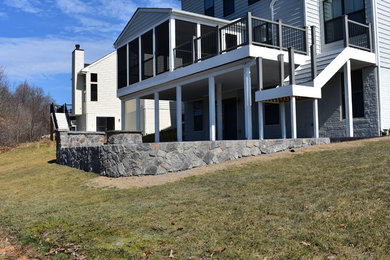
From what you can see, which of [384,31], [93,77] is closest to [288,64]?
[384,31]

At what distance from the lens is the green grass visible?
11.9ft

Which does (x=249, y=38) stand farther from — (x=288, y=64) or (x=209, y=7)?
(x=209, y=7)

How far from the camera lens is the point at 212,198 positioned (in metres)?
5.71

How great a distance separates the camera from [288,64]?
12484 mm

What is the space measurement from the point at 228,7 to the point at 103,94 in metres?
13.7

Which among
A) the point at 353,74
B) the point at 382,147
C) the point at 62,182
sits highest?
the point at 353,74

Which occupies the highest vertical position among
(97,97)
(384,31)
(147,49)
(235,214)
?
(147,49)

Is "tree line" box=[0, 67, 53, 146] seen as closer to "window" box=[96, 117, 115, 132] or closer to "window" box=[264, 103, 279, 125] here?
"window" box=[96, 117, 115, 132]

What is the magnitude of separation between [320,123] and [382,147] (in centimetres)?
553

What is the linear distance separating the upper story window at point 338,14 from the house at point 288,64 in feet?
0.12

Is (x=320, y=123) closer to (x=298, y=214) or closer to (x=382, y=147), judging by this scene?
(x=382, y=147)

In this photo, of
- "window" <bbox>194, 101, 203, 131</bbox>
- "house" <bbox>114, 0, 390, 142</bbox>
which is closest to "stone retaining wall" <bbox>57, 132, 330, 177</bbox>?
"house" <bbox>114, 0, 390, 142</bbox>

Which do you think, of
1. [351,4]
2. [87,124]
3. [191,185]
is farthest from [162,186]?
[87,124]

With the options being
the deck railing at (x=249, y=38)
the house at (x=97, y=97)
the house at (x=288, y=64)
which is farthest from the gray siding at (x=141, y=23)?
the house at (x=97, y=97)
